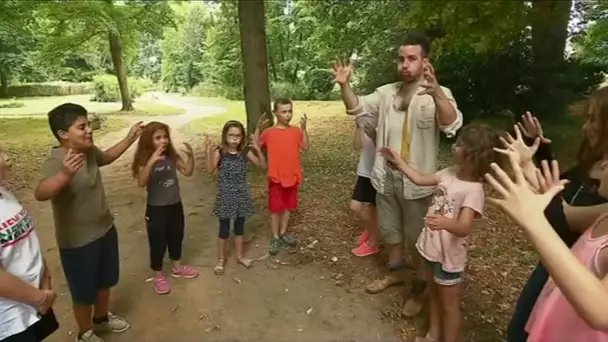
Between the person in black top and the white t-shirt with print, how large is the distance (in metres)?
1.36

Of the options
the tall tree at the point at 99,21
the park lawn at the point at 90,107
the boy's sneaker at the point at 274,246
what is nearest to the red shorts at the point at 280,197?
the boy's sneaker at the point at 274,246

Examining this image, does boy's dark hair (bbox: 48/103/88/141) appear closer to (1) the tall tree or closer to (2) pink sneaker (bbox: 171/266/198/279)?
(2) pink sneaker (bbox: 171/266/198/279)

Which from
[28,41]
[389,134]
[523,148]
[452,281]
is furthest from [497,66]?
[28,41]

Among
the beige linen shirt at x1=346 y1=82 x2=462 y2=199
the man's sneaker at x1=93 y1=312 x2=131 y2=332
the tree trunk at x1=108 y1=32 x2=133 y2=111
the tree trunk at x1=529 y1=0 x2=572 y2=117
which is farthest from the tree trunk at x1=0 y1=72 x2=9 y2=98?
the tree trunk at x1=529 y1=0 x2=572 y2=117

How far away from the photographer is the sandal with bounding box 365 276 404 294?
2.32 meters

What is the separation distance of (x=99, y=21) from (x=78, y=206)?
28.4 ft

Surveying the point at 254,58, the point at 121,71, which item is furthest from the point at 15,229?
the point at 121,71

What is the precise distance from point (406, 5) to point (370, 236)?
185cm

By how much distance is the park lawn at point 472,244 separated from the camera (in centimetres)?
205

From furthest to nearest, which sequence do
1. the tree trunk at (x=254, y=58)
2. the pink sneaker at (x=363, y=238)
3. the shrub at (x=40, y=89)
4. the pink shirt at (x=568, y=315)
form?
the shrub at (x=40, y=89)
the tree trunk at (x=254, y=58)
the pink sneaker at (x=363, y=238)
the pink shirt at (x=568, y=315)

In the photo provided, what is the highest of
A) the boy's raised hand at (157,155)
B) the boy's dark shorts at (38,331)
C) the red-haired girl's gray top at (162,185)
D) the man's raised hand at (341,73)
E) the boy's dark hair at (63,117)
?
the man's raised hand at (341,73)

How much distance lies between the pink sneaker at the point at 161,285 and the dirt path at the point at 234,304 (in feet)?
0.10

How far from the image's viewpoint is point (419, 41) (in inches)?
58.6

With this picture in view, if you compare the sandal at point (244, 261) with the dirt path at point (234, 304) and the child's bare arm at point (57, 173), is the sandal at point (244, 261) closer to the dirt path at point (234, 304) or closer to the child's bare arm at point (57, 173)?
the dirt path at point (234, 304)
